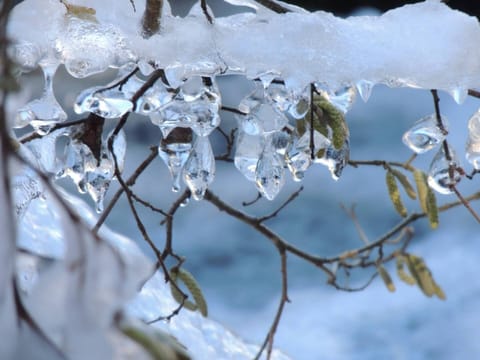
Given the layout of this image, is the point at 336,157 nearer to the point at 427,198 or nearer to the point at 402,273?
the point at 427,198

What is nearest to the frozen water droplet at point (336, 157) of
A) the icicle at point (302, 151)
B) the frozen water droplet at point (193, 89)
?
the icicle at point (302, 151)

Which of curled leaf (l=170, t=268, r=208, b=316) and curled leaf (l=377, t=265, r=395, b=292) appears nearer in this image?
curled leaf (l=170, t=268, r=208, b=316)

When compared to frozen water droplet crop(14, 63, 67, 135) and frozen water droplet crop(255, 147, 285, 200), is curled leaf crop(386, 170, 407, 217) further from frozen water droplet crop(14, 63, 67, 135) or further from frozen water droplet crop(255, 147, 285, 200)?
frozen water droplet crop(14, 63, 67, 135)

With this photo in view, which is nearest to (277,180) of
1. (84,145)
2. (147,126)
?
(84,145)

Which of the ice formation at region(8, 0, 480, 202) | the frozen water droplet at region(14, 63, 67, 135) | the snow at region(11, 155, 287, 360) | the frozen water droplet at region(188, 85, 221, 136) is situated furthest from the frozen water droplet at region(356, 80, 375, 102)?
the snow at region(11, 155, 287, 360)

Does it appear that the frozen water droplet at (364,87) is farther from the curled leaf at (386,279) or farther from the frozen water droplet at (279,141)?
the curled leaf at (386,279)

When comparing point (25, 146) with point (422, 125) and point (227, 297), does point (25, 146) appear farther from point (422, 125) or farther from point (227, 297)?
point (227, 297)
